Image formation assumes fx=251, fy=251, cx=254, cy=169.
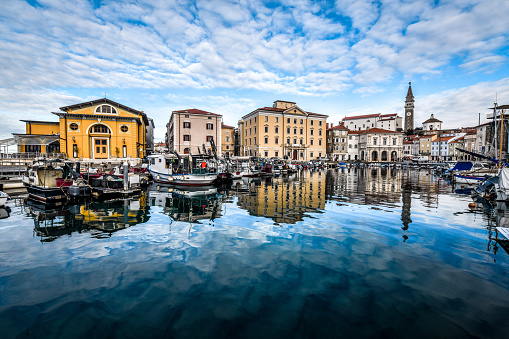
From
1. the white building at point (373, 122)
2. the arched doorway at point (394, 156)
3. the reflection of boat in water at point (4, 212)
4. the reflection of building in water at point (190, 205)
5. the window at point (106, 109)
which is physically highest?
the white building at point (373, 122)

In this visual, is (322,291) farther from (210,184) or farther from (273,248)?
(210,184)

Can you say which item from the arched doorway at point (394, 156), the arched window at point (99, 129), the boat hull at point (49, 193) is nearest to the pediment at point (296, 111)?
the arched window at point (99, 129)

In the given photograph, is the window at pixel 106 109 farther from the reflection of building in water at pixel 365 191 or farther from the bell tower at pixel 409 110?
the bell tower at pixel 409 110

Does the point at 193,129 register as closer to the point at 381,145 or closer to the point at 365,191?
the point at 365,191

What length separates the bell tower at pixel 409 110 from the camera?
361ft

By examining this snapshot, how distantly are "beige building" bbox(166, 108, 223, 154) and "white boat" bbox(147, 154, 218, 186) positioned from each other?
19139 mm

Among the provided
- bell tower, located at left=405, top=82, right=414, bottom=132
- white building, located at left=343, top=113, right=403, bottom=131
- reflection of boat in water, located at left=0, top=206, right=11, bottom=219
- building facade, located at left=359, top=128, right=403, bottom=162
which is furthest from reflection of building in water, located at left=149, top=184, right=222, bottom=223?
bell tower, located at left=405, top=82, right=414, bottom=132

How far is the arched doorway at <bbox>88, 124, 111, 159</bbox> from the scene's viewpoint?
37531 mm

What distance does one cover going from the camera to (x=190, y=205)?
50.9 ft

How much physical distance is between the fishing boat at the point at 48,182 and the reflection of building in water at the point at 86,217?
657mm

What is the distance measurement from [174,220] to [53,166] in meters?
11.8

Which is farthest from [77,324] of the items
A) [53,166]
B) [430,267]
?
[53,166]

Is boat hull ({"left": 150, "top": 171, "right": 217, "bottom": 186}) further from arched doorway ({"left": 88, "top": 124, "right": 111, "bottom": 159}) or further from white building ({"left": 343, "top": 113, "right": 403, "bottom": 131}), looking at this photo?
white building ({"left": 343, "top": 113, "right": 403, "bottom": 131})

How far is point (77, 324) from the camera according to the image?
4539mm
